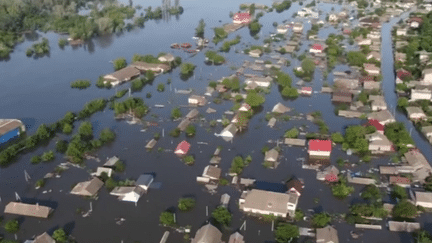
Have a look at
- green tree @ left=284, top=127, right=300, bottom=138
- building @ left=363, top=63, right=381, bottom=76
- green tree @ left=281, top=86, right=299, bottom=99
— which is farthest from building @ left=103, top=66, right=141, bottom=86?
building @ left=363, top=63, right=381, bottom=76

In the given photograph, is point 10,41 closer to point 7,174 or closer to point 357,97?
point 7,174

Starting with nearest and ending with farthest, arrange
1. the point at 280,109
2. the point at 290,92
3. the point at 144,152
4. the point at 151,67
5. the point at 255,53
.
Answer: the point at 144,152 < the point at 280,109 < the point at 290,92 < the point at 151,67 < the point at 255,53

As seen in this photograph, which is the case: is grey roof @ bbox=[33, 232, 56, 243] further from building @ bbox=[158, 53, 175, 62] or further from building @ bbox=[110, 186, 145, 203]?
building @ bbox=[158, 53, 175, 62]

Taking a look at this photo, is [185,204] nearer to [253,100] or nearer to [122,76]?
[253,100]

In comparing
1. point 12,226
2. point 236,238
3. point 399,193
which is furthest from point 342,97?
point 12,226

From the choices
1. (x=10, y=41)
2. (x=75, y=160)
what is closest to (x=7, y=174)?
(x=75, y=160)

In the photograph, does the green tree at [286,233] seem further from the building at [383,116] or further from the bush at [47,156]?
the bush at [47,156]
